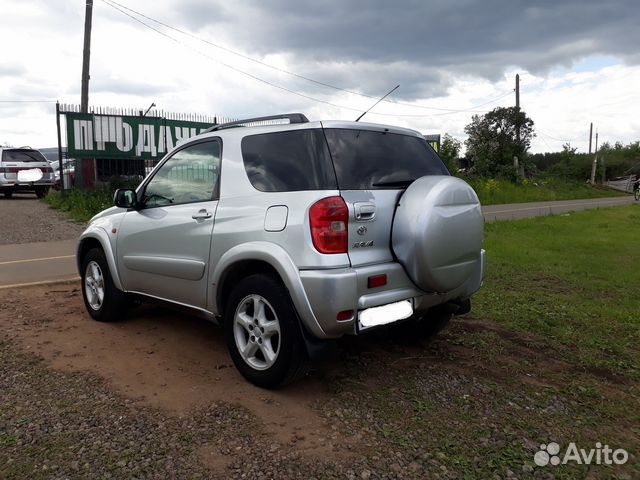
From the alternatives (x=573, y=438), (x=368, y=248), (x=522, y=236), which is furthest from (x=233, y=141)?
(x=522, y=236)

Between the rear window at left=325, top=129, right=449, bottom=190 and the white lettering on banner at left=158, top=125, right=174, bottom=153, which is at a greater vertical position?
the white lettering on banner at left=158, top=125, right=174, bottom=153

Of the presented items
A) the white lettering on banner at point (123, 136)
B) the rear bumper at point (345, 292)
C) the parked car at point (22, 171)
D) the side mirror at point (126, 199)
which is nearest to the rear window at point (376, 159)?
the rear bumper at point (345, 292)

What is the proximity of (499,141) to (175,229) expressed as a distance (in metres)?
29.9

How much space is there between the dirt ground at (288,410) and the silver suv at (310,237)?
1.25ft

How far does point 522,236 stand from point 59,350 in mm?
9743

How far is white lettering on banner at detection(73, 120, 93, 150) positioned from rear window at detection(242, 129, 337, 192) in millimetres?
13922

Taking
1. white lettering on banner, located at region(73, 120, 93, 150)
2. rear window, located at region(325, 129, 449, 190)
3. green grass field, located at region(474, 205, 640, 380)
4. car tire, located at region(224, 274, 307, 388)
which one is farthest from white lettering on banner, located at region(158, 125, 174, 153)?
car tire, located at region(224, 274, 307, 388)

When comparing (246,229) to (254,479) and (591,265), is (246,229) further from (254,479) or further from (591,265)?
(591,265)

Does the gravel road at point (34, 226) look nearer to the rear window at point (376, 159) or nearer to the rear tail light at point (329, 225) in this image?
the rear window at point (376, 159)

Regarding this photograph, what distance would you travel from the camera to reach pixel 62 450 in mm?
2857

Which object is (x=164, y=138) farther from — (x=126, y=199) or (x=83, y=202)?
(x=126, y=199)

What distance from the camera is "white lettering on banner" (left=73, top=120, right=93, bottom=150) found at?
626 inches

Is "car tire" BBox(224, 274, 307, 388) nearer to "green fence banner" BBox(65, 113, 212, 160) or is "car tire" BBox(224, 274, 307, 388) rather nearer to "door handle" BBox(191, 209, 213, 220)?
"door handle" BBox(191, 209, 213, 220)

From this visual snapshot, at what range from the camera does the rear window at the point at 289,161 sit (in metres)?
3.37
